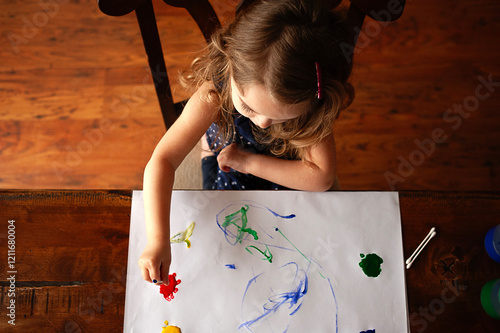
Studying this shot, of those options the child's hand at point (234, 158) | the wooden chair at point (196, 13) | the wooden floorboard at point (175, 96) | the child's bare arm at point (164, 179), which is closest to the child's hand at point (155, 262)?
the child's bare arm at point (164, 179)

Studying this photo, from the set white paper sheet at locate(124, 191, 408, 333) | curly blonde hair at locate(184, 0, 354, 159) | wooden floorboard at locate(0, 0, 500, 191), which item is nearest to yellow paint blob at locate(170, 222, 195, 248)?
white paper sheet at locate(124, 191, 408, 333)

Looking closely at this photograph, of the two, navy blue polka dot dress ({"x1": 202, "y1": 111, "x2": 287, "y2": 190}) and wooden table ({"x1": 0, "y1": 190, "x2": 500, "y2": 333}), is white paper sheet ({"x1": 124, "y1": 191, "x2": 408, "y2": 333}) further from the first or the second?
navy blue polka dot dress ({"x1": 202, "y1": 111, "x2": 287, "y2": 190})

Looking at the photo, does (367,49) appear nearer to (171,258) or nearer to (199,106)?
(199,106)

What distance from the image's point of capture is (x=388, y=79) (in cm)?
129

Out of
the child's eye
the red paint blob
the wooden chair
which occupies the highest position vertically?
the wooden chair

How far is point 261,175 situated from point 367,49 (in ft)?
2.61

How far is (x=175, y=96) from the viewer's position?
1.22 meters

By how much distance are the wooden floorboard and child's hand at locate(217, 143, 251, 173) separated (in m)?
0.50

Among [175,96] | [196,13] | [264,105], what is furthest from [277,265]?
[175,96]

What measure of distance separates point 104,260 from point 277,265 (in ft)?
0.87

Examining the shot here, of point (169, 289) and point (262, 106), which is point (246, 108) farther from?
point (169, 289)

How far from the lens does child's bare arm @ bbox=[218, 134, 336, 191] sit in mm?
699

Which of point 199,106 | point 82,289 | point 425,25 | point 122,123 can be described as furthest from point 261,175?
point 425,25

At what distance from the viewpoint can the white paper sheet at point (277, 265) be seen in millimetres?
590
